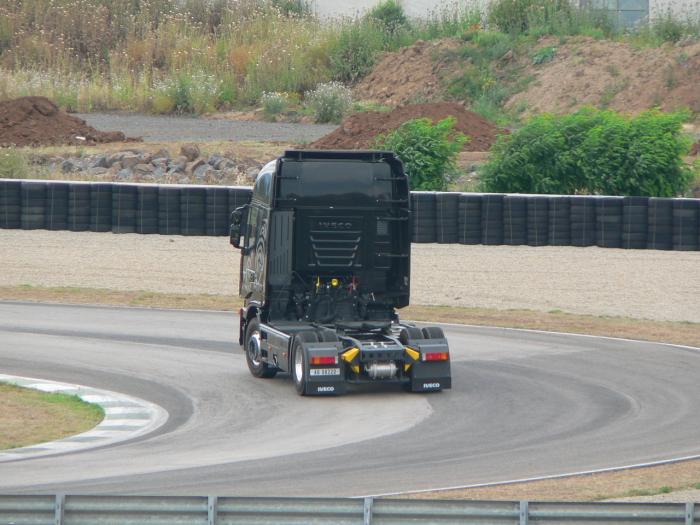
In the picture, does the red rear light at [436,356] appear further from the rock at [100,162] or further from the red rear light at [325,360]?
the rock at [100,162]

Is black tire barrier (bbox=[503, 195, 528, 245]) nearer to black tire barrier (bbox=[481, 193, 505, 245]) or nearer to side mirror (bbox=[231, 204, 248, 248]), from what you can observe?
black tire barrier (bbox=[481, 193, 505, 245])

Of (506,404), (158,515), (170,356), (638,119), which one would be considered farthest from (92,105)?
(158,515)

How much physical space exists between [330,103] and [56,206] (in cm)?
1981

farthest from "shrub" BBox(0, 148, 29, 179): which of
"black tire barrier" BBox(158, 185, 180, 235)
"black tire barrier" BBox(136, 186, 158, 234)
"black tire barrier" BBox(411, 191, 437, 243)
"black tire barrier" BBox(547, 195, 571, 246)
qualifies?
"black tire barrier" BBox(547, 195, 571, 246)

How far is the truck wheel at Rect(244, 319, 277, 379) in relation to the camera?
17.4 m

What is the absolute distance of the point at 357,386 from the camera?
55.5ft

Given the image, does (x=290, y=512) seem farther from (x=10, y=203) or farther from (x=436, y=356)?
(x=10, y=203)

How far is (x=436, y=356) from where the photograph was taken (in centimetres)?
1611

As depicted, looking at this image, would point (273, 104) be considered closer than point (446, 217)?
No

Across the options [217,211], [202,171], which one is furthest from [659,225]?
[202,171]

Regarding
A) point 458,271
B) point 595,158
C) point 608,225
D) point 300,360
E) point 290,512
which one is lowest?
point 290,512

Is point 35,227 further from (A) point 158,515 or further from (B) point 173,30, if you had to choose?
(B) point 173,30

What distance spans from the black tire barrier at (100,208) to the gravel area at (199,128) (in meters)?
11.8

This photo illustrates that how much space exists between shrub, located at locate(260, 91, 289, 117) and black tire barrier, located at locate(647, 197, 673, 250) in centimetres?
2378
